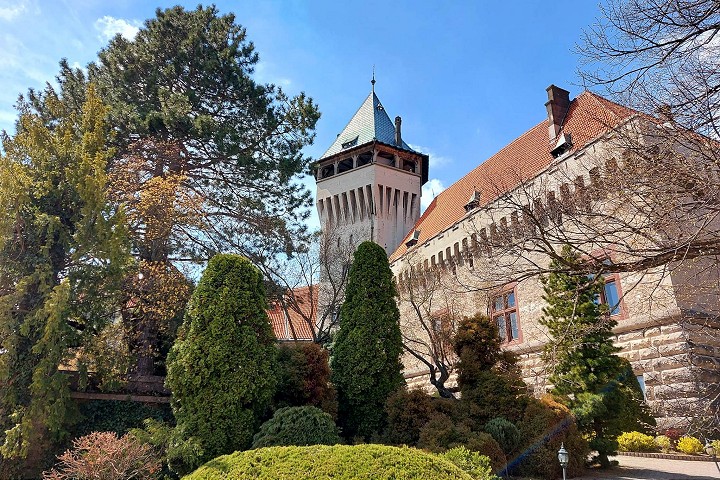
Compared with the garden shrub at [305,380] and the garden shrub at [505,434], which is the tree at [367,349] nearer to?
the garden shrub at [305,380]

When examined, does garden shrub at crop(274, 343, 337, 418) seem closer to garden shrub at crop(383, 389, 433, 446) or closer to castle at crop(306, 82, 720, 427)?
garden shrub at crop(383, 389, 433, 446)

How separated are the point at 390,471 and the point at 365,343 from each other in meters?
4.98

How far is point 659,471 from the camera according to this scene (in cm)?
810

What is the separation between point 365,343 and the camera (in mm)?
9820

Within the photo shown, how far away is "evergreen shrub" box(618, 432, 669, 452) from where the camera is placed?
10.2m

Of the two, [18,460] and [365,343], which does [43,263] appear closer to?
[18,460]

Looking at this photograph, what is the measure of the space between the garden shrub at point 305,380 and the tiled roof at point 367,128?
17.6 m

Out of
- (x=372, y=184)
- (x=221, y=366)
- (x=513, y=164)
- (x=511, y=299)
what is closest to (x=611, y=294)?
(x=511, y=299)

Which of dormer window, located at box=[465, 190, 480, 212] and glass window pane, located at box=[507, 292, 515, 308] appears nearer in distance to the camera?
glass window pane, located at box=[507, 292, 515, 308]

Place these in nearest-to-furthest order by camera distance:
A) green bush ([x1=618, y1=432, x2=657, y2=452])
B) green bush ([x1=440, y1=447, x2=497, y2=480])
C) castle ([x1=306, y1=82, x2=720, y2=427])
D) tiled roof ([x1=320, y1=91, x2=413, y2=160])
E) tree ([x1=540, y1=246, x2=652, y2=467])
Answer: green bush ([x1=440, y1=447, x2=497, y2=480])
castle ([x1=306, y1=82, x2=720, y2=427])
tree ([x1=540, y1=246, x2=652, y2=467])
green bush ([x1=618, y1=432, x2=657, y2=452])
tiled roof ([x1=320, y1=91, x2=413, y2=160])

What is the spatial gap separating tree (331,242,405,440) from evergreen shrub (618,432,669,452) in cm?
547

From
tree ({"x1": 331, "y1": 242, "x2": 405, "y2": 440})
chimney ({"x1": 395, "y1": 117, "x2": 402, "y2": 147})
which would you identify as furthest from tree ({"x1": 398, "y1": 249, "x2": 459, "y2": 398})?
chimney ({"x1": 395, "y1": 117, "x2": 402, "y2": 147})

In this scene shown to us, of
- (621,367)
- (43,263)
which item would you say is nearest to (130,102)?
(43,263)

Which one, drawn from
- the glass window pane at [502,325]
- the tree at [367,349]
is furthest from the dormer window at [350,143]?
the tree at [367,349]
